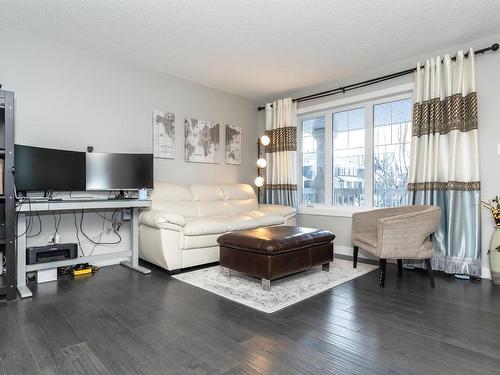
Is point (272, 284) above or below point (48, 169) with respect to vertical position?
below

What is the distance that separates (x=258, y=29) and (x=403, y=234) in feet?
7.90

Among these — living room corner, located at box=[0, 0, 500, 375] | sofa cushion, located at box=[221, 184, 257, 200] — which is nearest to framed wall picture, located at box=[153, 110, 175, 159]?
living room corner, located at box=[0, 0, 500, 375]

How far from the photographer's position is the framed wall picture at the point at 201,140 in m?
4.51

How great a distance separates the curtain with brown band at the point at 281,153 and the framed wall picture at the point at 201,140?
910 millimetres

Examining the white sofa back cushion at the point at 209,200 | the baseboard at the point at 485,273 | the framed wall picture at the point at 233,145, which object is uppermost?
the framed wall picture at the point at 233,145

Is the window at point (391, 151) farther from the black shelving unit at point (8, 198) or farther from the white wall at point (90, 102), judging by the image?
the black shelving unit at point (8, 198)

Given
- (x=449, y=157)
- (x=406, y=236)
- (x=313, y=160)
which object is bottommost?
(x=406, y=236)

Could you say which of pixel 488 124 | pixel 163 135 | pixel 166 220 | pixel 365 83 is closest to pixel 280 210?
pixel 166 220

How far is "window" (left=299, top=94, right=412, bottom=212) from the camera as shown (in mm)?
3949

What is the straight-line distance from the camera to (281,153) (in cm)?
496

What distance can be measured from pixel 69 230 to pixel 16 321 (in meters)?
1.47

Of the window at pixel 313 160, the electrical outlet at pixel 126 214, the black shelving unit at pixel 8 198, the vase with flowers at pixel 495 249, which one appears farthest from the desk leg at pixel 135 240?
the vase with flowers at pixel 495 249

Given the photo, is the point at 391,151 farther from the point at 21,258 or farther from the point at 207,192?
the point at 21,258

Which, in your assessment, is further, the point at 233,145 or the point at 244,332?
the point at 233,145
